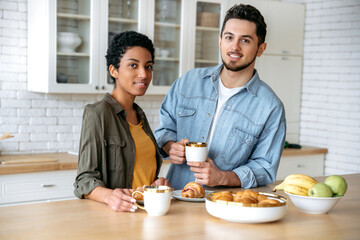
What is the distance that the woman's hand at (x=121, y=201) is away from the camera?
6.08ft

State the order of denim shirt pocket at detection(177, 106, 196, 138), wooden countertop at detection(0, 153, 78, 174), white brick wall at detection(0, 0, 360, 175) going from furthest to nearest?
white brick wall at detection(0, 0, 360, 175), wooden countertop at detection(0, 153, 78, 174), denim shirt pocket at detection(177, 106, 196, 138)

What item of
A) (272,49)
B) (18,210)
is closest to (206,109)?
(18,210)

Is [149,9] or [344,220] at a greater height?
[149,9]

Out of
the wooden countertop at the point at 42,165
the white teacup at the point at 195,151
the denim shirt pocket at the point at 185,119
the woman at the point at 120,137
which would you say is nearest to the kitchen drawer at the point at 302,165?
the wooden countertop at the point at 42,165

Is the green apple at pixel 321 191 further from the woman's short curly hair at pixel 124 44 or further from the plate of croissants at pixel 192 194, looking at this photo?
the woman's short curly hair at pixel 124 44

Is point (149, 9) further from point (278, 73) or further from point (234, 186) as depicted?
point (234, 186)

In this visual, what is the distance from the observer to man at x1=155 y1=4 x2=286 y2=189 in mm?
2441

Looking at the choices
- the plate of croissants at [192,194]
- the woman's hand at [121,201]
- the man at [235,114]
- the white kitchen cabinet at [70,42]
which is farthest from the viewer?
the white kitchen cabinet at [70,42]

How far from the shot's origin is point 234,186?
2.37 meters

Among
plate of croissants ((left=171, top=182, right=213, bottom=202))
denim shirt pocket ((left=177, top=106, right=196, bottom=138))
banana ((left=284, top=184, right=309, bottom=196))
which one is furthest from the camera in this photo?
denim shirt pocket ((left=177, top=106, right=196, bottom=138))

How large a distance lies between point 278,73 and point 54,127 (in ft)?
8.14

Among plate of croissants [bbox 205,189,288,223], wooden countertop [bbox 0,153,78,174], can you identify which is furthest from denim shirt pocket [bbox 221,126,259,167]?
wooden countertop [bbox 0,153,78,174]

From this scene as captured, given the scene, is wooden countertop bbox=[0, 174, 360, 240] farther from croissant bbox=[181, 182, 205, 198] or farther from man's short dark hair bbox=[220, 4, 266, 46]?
man's short dark hair bbox=[220, 4, 266, 46]

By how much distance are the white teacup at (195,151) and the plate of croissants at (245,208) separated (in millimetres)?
333
